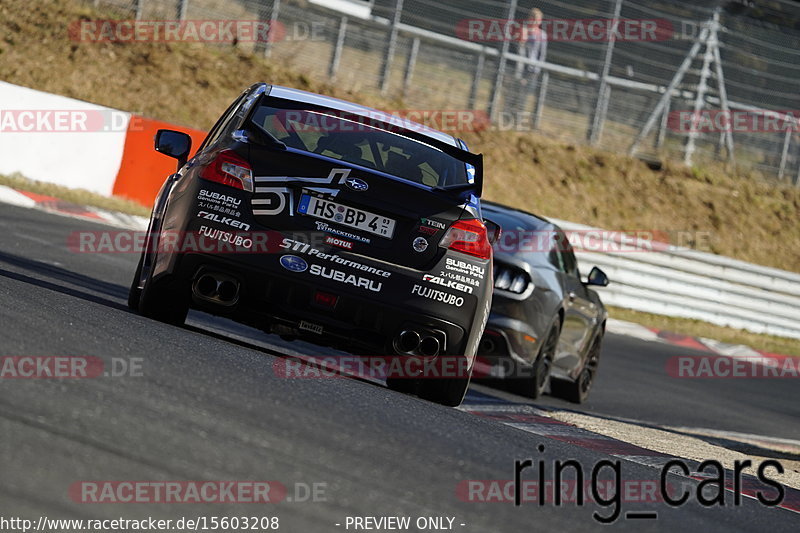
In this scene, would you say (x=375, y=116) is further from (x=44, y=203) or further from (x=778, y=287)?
(x=778, y=287)

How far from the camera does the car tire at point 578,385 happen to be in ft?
38.3

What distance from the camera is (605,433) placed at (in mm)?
9430

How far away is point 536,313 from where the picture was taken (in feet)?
33.6

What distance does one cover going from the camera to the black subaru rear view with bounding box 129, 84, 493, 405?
6957 mm

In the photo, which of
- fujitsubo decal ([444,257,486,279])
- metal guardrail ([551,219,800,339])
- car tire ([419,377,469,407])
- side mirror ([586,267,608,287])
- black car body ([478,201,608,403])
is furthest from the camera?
metal guardrail ([551,219,800,339])

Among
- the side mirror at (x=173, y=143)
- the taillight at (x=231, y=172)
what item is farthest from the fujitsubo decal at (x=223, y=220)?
the side mirror at (x=173, y=143)

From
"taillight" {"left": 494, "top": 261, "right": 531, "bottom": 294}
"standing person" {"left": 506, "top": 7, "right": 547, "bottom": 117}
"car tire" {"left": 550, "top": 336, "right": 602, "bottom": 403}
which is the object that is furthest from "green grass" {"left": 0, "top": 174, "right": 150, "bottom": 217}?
"standing person" {"left": 506, "top": 7, "right": 547, "bottom": 117}

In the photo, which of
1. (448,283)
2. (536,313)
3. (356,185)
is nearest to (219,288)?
(356,185)

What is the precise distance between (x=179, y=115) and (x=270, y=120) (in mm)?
17537

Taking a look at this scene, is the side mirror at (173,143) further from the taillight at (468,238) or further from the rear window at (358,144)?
the taillight at (468,238)

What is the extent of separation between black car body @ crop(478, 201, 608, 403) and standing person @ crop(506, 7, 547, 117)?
13.6m

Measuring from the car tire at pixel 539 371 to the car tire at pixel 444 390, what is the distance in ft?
9.72

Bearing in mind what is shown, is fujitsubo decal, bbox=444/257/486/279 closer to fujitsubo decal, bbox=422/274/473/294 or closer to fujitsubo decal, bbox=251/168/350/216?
fujitsubo decal, bbox=422/274/473/294

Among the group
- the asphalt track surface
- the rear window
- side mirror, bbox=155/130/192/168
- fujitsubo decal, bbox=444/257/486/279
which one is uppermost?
the rear window
